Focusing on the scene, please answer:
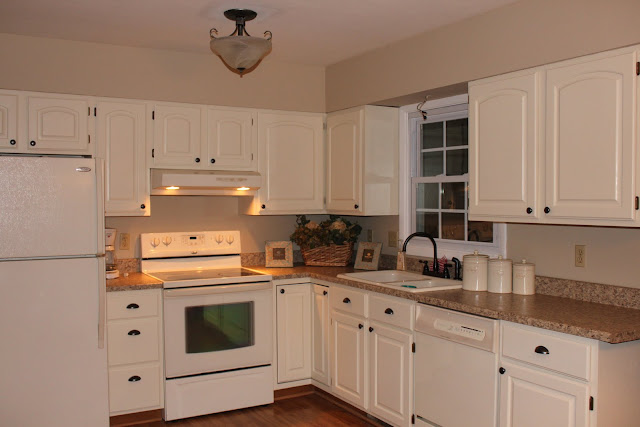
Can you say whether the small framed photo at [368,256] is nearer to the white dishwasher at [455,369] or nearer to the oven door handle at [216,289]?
the oven door handle at [216,289]

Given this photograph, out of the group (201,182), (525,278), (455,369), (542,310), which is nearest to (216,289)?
(201,182)

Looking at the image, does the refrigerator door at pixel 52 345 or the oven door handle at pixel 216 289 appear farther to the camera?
the oven door handle at pixel 216 289

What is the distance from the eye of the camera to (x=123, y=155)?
3.99 m

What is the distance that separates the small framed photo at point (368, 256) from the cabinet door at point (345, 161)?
29 centimetres

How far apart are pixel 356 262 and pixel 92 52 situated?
233cm

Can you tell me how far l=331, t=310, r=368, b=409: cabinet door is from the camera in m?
3.76

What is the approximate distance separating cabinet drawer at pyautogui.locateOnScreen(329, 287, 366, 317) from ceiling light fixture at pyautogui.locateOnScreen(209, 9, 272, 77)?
153cm

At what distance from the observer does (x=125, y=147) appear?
399 cm

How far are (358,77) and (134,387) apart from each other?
2581 mm

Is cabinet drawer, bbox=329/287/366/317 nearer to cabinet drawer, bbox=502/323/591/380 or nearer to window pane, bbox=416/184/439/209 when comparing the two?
window pane, bbox=416/184/439/209

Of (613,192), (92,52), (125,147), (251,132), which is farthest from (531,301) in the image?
(92,52)

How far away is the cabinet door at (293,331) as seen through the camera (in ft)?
13.8

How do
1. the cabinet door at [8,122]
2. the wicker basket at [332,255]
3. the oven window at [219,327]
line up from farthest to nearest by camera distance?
the wicker basket at [332,255] < the oven window at [219,327] < the cabinet door at [8,122]

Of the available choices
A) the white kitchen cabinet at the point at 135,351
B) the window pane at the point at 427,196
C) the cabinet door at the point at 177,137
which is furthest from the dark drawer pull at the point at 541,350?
the cabinet door at the point at 177,137
